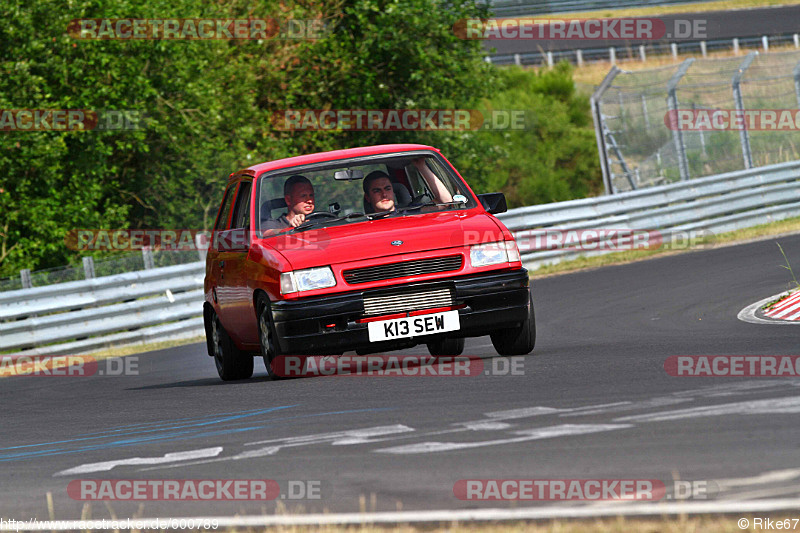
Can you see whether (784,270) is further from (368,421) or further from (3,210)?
(3,210)

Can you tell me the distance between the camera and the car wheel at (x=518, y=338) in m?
9.57

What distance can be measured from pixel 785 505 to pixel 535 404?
2.81 meters

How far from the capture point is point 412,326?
898 cm

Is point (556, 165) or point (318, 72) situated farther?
point (556, 165)

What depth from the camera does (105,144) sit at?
78.3 ft

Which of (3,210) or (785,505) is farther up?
(3,210)

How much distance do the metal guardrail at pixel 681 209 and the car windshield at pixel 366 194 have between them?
10329mm

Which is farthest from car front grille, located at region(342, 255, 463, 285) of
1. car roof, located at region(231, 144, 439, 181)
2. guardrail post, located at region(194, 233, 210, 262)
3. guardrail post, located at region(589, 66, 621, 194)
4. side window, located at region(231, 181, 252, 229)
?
guardrail post, located at region(589, 66, 621, 194)

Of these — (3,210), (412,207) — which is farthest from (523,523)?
(3,210)

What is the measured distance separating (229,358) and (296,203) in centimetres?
173

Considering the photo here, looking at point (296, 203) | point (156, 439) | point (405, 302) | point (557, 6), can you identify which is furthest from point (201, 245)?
point (557, 6)

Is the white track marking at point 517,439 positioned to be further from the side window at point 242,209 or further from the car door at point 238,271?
the side window at point 242,209

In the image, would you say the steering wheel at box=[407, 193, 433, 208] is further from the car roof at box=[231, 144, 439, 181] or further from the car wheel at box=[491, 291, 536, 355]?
the car wheel at box=[491, 291, 536, 355]

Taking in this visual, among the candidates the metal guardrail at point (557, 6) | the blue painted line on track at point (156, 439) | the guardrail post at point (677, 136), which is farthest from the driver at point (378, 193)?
the metal guardrail at point (557, 6)
